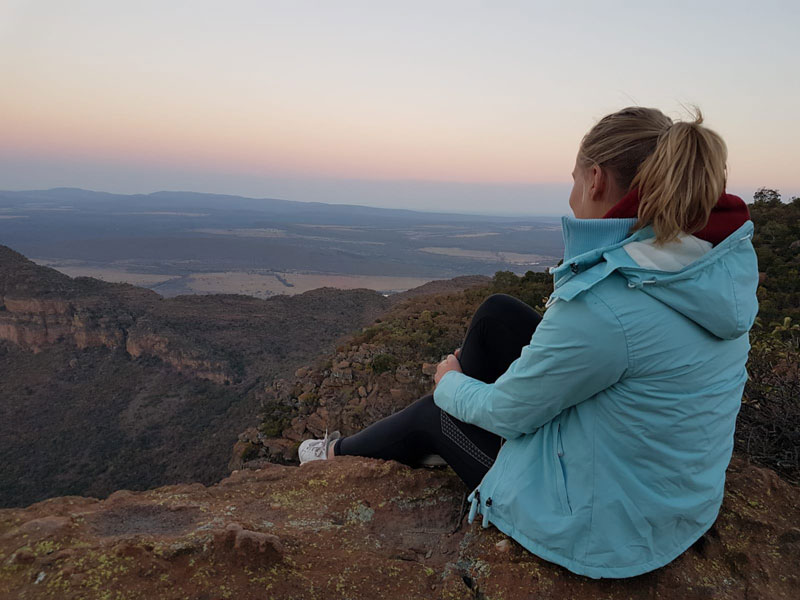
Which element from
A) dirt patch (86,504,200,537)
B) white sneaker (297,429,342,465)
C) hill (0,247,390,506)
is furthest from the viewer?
hill (0,247,390,506)

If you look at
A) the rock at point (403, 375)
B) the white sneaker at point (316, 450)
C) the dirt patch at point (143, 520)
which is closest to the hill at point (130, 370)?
the rock at point (403, 375)

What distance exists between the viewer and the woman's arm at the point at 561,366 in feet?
4.00

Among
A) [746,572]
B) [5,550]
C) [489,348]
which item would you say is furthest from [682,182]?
[5,550]

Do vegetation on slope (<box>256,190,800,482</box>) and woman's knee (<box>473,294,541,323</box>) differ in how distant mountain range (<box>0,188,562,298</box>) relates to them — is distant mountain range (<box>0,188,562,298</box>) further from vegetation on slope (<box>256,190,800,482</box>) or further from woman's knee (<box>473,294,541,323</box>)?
woman's knee (<box>473,294,541,323</box>)

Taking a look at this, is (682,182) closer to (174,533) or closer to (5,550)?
(174,533)

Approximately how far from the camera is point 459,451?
203cm

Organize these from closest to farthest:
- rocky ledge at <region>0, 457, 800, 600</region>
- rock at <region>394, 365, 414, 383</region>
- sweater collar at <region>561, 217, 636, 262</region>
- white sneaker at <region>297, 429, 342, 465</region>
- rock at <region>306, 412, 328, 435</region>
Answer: sweater collar at <region>561, 217, 636, 262</region>
rocky ledge at <region>0, 457, 800, 600</region>
white sneaker at <region>297, 429, 342, 465</region>
rock at <region>306, 412, 328, 435</region>
rock at <region>394, 365, 414, 383</region>

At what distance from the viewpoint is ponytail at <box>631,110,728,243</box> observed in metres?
1.22

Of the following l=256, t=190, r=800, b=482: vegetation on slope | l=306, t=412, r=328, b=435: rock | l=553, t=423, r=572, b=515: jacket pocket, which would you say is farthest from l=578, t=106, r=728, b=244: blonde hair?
l=306, t=412, r=328, b=435: rock

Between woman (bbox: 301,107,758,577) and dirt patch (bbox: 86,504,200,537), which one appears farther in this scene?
dirt patch (bbox: 86,504,200,537)

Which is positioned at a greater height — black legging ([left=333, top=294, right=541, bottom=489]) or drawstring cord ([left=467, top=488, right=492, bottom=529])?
black legging ([left=333, top=294, right=541, bottom=489])

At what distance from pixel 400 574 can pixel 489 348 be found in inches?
36.3

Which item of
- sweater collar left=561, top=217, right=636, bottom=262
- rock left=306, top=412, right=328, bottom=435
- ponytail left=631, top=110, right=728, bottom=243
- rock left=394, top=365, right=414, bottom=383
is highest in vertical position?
ponytail left=631, top=110, right=728, bottom=243

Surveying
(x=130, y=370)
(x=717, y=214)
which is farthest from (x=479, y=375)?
(x=130, y=370)
